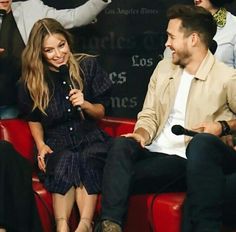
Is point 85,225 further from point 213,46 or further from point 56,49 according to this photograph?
point 213,46

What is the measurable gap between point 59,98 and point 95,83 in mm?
193

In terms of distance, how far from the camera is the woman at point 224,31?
3.77 meters

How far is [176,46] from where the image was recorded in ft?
11.0

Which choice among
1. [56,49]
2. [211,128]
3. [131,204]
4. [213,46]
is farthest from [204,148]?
[56,49]

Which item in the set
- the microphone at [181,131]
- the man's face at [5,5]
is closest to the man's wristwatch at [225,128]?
the microphone at [181,131]

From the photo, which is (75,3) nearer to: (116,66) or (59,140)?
(116,66)

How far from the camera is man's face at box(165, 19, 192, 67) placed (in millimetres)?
3359

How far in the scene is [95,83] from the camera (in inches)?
144

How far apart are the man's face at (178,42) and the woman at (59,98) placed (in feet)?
1.51

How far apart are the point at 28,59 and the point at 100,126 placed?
1.64 feet

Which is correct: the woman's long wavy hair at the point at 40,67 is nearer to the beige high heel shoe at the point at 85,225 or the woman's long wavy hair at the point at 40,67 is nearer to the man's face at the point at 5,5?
the man's face at the point at 5,5

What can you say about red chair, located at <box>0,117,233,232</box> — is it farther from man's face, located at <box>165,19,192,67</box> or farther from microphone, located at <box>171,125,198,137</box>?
man's face, located at <box>165,19,192,67</box>

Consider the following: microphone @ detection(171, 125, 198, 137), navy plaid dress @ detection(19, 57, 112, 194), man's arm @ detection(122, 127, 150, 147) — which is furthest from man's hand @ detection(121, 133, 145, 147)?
microphone @ detection(171, 125, 198, 137)

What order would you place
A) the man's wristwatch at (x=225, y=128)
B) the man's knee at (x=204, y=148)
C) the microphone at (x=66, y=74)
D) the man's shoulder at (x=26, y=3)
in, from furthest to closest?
1. the man's shoulder at (x=26, y=3)
2. the microphone at (x=66, y=74)
3. the man's wristwatch at (x=225, y=128)
4. the man's knee at (x=204, y=148)
